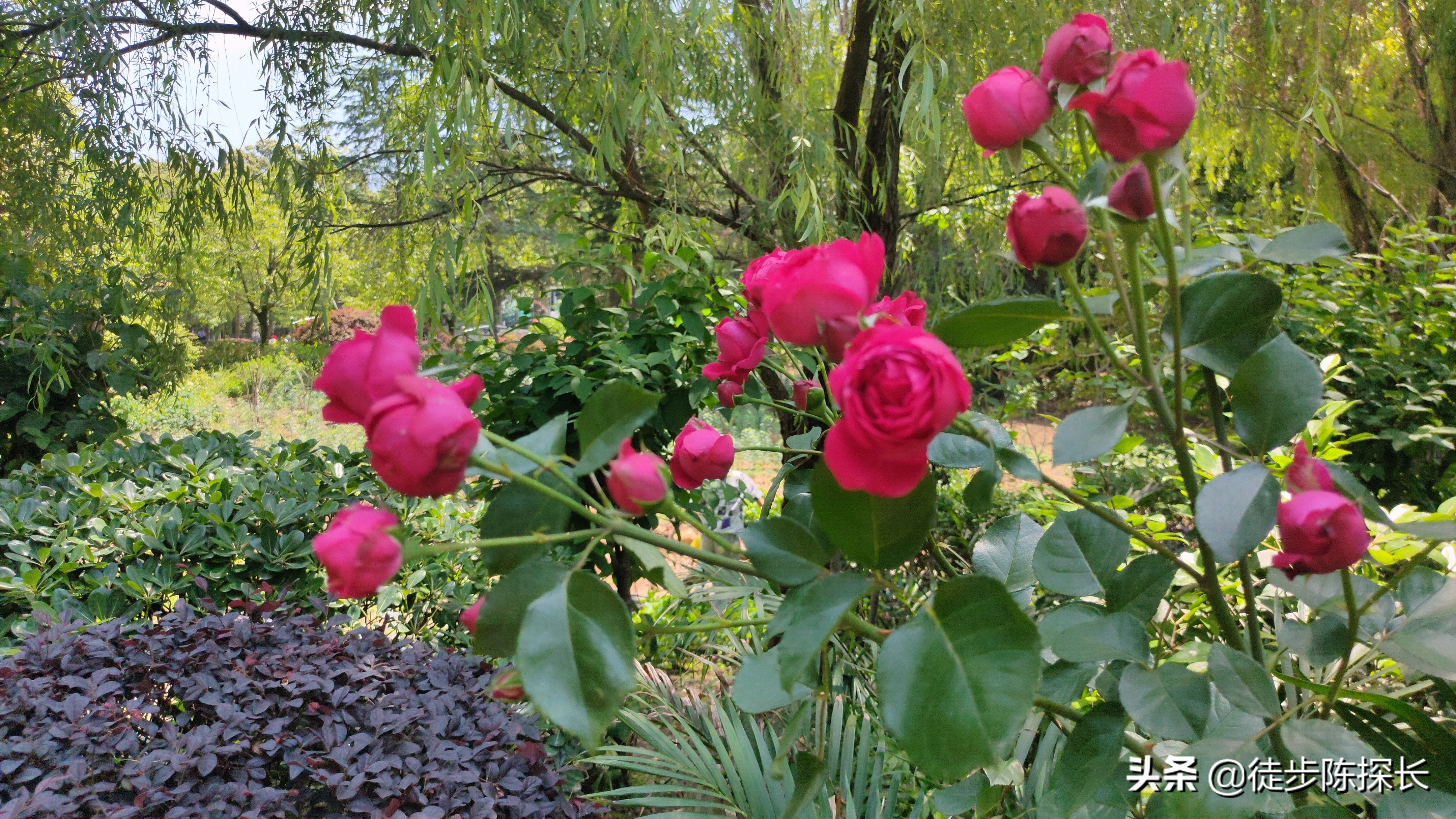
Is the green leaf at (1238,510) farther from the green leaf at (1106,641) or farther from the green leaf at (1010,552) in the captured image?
the green leaf at (1010,552)

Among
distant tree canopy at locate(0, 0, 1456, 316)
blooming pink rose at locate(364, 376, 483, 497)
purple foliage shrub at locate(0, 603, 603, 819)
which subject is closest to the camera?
blooming pink rose at locate(364, 376, 483, 497)

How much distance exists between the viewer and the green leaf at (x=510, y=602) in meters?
0.29

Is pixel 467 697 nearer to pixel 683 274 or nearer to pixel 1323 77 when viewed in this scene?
pixel 683 274

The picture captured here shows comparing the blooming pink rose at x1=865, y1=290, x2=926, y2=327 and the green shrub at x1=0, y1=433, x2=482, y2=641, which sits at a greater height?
the blooming pink rose at x1=865, y1=290, x2=926, y2=327

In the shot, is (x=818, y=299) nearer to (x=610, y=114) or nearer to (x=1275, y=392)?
(x=1275, y=392)

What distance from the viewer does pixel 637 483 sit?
0.98ft

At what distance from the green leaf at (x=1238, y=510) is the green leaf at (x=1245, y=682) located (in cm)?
7

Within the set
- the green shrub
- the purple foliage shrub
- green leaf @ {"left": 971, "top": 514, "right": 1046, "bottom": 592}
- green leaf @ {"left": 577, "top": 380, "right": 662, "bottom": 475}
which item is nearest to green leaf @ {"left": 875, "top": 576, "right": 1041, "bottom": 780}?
green leaf @ {"left": 577, "top": 380, "right": 662, "bottom": 475}

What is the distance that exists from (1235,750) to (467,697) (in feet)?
4.18

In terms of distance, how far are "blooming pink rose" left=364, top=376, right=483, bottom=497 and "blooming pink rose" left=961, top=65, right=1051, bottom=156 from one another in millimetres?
262

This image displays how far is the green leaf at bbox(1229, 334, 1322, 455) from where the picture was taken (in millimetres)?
357

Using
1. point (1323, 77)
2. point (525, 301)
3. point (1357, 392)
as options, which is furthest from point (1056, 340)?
point (525, 301)

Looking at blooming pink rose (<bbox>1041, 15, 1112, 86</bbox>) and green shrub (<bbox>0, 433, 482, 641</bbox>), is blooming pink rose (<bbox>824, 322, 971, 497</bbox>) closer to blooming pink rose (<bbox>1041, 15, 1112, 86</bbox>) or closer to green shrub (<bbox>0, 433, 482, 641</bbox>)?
blooming pink rose (<bbox>1041, 15, 1112, 86</bbox>)

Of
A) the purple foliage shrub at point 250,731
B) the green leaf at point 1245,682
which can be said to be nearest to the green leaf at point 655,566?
the green leaf at point 1245,682
